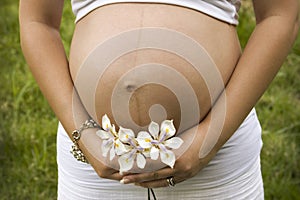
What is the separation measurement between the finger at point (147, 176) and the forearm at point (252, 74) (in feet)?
0.25

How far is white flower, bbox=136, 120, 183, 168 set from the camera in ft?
3.76

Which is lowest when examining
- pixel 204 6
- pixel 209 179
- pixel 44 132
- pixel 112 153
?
pixel 44 132

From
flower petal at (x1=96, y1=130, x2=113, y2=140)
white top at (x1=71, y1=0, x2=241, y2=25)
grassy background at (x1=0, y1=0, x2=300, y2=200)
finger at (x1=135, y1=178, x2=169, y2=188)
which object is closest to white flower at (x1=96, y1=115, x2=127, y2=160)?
flower petal at (x1=96, y1=130, x2=113, y2=140)

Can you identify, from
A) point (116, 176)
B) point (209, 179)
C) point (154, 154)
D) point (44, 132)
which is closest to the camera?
point (154, 154)

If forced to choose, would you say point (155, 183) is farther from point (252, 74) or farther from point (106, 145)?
point (252, 74)

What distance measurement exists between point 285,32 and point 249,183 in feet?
1.10

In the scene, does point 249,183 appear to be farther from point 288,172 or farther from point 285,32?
point 288,172

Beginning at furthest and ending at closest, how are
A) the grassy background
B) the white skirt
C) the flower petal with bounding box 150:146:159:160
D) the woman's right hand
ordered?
the grassy background → the white skirt → the woman's right hand → the flower petal with bounding box 150:146:159:160

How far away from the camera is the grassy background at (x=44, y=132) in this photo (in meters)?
2.64

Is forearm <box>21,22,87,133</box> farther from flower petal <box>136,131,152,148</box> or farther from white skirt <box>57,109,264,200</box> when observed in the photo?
flower petal <box>136,131,152,148</box>

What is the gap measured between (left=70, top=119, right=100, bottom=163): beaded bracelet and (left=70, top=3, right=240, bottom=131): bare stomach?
0.02 m

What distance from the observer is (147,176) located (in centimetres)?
122

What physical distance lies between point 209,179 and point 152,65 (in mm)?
270

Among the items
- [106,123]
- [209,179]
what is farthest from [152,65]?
[209,179]
